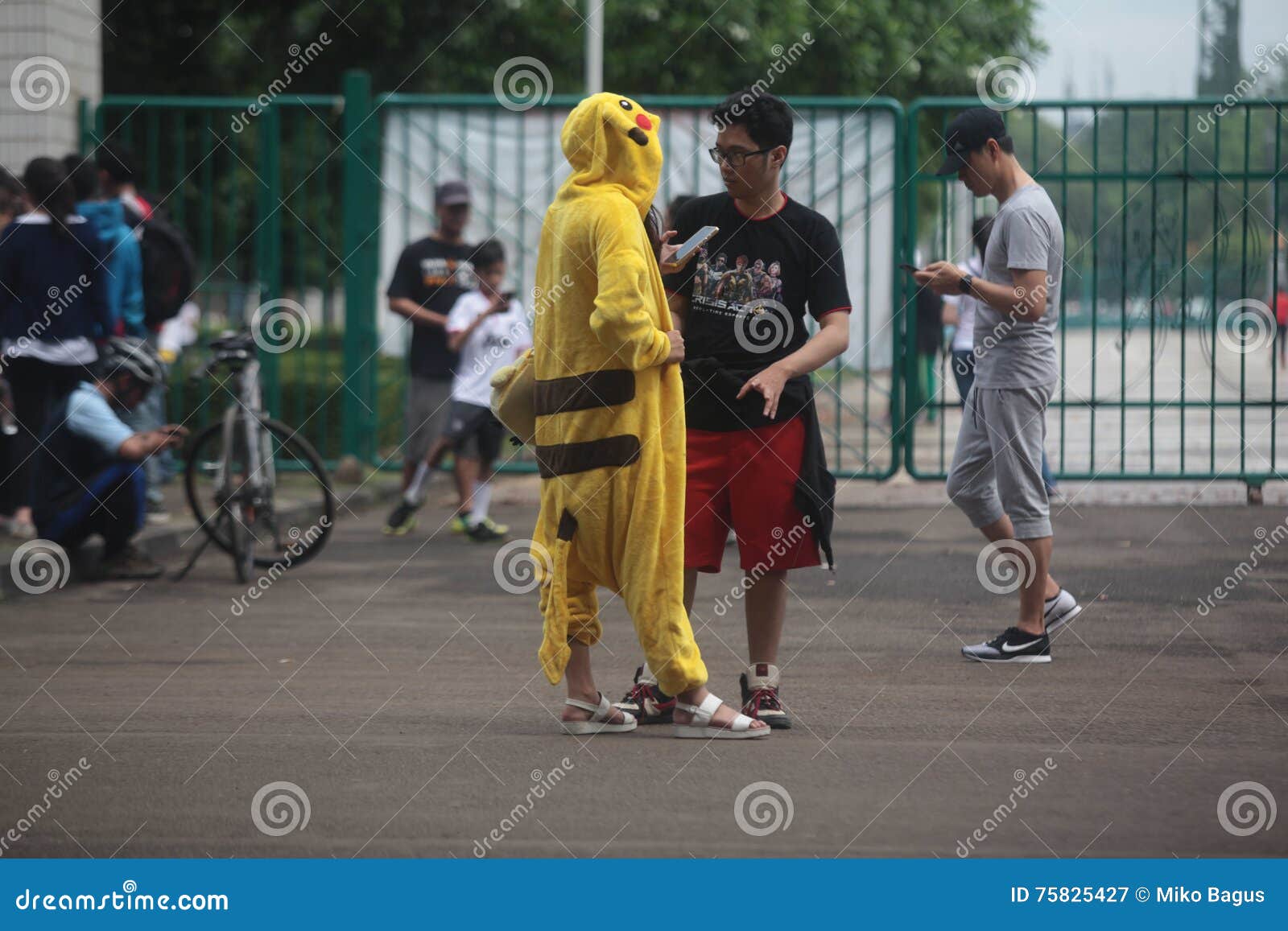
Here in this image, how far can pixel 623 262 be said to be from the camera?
191 inches

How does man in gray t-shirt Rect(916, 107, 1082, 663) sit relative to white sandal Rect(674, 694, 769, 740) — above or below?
above

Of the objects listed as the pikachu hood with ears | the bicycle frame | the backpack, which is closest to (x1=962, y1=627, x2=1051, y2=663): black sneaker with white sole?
the pikachu hood with ears

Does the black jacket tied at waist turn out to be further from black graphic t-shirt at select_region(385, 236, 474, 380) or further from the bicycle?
black graphic t-shirt at select_region(385, 236, 474, 380)

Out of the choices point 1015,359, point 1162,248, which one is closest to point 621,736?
point 1015,359

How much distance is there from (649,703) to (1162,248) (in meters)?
7.29

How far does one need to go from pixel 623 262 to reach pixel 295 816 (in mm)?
1688

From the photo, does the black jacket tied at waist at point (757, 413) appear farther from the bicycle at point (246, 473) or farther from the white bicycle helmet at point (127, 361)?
the white bicycle helmet at point (127, 361)

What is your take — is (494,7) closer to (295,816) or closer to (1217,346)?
(1217,346)

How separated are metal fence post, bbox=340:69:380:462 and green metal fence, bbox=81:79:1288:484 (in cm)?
1

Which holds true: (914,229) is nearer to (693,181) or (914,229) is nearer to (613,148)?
(693,181)

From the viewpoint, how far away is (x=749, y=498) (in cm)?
542

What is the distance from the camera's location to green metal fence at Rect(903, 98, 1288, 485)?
1148 centimetres

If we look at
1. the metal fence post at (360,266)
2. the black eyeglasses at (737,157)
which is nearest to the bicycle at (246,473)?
the metal fence post at (360,266)

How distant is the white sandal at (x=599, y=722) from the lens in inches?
211
